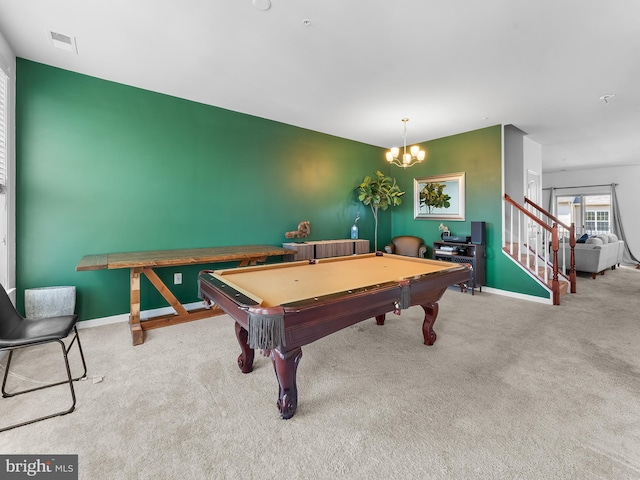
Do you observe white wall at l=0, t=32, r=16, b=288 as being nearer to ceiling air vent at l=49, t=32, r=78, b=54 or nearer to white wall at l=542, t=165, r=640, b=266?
ceiling air vent at l=49, t=32, r=78, b=54

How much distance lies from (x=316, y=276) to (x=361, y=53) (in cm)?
205

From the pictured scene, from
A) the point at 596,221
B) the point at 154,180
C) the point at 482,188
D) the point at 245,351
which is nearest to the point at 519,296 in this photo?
the point at 482,188

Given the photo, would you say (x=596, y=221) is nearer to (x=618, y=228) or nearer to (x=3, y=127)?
(x=618, y=228)

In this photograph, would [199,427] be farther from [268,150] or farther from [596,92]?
[596,92]

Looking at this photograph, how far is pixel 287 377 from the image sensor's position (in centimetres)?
170

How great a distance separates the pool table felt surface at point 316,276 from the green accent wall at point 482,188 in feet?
8.07

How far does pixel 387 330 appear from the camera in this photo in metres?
3.12

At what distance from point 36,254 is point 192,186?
1.67m

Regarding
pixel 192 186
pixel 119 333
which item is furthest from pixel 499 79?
pixel 119 333

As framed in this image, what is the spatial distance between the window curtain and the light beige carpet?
6901 millimetres

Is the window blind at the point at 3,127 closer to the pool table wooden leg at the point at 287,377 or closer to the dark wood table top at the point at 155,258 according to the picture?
the dark wood table top at the point at 155,258

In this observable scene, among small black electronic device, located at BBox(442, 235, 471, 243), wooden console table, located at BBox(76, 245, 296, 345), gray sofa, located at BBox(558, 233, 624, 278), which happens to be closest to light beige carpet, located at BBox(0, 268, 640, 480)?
wooden console table, located at BBox(76, 245, 296, 345)

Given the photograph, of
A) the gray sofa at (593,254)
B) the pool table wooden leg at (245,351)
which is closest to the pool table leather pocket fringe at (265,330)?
the pool table wooden leg at (245,351)

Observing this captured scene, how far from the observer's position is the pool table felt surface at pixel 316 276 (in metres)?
1.86
